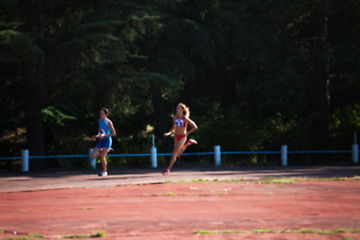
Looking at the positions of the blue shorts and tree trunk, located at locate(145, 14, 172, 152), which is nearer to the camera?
the blue shorts

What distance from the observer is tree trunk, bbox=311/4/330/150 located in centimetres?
2969

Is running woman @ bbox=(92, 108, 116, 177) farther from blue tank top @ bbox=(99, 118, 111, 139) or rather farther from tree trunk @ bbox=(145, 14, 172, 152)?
tree trunk @ bbox=(145, 14, 172, 152)

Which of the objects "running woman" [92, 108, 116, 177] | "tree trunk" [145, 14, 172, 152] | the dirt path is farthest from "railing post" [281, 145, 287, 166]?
the dirt path

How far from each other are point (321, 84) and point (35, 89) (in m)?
14.4

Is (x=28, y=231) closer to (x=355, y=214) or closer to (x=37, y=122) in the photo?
(x=355, y=214)

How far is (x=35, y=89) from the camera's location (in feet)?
85.5

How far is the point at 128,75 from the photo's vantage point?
27.4 meters

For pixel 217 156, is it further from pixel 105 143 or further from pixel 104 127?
pixel 104 127

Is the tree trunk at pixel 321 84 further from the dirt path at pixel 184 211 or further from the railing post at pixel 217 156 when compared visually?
the dirt path at pixel 184 211

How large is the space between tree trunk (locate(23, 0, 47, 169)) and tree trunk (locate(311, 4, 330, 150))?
13.9m

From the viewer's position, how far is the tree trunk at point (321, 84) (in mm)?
29688

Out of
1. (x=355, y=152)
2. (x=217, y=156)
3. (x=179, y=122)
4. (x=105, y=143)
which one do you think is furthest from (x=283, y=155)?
(x=105, y=143)

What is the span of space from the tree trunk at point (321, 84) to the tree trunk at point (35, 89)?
45.5 feet

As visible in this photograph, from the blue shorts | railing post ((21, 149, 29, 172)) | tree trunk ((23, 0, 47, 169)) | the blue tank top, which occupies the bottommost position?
railing post ((21, 149, 29, 172))
